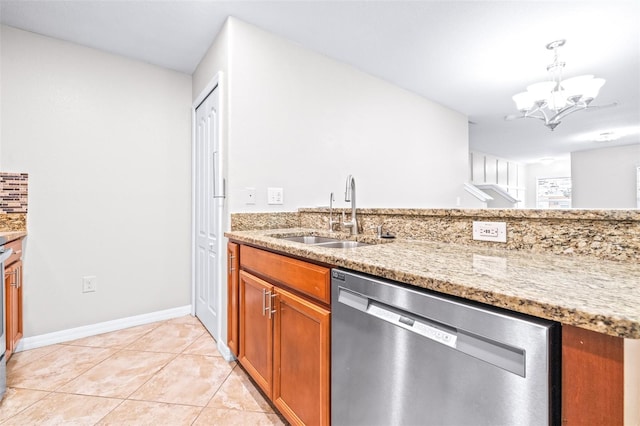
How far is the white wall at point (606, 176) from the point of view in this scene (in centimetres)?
631

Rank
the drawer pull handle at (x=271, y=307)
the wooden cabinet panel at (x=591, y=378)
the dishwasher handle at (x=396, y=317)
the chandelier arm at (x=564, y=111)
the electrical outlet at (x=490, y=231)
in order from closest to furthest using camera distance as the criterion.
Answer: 1. the wooden cabinet panel at (x=591, y=378)
2. the dishwasher handle at (x=396, y=317)
3. the electrical outlet at (x=490, y=231)
4. the drawer pull handle at (x=271, y=307)
5. the chandelier arm at (x=564, y=111)

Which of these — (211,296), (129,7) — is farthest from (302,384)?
(129,7)

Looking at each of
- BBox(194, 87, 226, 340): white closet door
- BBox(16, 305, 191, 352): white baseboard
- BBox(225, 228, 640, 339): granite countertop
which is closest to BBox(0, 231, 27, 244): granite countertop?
BBox(16, 305, 191, 352): white baseboard

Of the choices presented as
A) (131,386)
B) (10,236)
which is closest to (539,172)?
(131,386)

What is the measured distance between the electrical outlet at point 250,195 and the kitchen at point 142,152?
3 cm

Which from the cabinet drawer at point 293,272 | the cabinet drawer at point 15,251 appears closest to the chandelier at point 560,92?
the cabinet drawer at point 293,272

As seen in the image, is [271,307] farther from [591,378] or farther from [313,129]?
[313,129]

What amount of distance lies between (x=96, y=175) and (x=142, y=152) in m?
0.39

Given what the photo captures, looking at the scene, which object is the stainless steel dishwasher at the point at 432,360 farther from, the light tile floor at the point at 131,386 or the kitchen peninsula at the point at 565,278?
the light tile floor at the point at 131,386

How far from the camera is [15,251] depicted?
1964 millimetres

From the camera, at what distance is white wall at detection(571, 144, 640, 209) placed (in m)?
6.31

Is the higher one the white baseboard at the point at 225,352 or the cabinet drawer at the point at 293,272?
the cabinet drawer at the point at 293,272

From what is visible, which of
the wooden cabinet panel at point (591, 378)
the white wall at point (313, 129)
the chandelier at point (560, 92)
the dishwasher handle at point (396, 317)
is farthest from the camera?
the chandelier at point (560, 92)

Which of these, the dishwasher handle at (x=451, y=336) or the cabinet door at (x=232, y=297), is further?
the cabinet door at (x=232, y=297)
